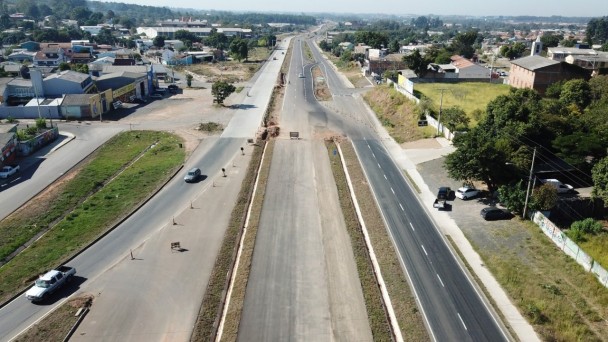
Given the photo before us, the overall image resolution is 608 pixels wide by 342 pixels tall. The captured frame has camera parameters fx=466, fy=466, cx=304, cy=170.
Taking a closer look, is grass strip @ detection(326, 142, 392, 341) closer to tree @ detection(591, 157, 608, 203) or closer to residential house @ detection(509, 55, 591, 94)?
tree @ detection(591, 157, 608, 203)

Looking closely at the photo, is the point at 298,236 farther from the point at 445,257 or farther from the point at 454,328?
the point at 454,328

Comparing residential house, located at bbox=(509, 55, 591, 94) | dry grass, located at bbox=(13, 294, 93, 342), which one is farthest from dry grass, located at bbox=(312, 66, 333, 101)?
dry grass, located at bbox=(13, 294, 93, 342)

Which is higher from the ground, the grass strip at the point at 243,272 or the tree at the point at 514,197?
the tree at the point at 514,197

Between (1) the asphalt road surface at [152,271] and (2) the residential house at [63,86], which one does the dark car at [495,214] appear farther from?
(2) the residential house at [63,86]

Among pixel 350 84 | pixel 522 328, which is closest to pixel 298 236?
pixel 522 328

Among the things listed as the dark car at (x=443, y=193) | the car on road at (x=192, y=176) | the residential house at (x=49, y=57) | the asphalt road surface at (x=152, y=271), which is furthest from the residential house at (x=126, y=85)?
the dark car at (x=443, y=193)

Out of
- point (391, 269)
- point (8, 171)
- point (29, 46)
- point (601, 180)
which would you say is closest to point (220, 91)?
point (8, 171)

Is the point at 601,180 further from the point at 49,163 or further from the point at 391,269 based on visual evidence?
the point at 49,163
